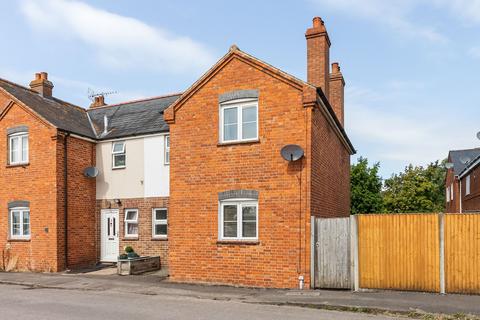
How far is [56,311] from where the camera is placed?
9.23 metres

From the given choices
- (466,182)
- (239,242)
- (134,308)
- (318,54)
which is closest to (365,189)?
(466,182)

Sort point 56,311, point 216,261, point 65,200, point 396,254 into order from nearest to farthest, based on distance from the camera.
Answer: point 56,311 → point 396,254 → point 216,261 → point 65,200

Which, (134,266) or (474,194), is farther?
(474,194)

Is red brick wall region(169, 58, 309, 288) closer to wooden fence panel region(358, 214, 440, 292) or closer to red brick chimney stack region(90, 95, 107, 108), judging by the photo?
wooden fence panel region(358, 214, 440, 292)

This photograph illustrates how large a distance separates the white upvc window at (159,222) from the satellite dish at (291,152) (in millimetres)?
6975

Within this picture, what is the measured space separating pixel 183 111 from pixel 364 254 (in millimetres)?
6983

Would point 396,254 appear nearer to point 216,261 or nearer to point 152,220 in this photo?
point 216,261

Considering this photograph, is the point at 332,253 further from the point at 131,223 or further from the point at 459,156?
the point at 459,156

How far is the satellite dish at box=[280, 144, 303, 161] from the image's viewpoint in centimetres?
1188

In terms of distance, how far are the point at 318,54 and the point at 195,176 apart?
21.8ft

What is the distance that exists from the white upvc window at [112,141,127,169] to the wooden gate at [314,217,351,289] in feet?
31.5

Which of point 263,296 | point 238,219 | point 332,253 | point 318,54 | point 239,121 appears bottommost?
point 263,296

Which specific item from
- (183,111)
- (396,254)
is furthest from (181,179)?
(396,254)

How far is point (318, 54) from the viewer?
52.4 ft
